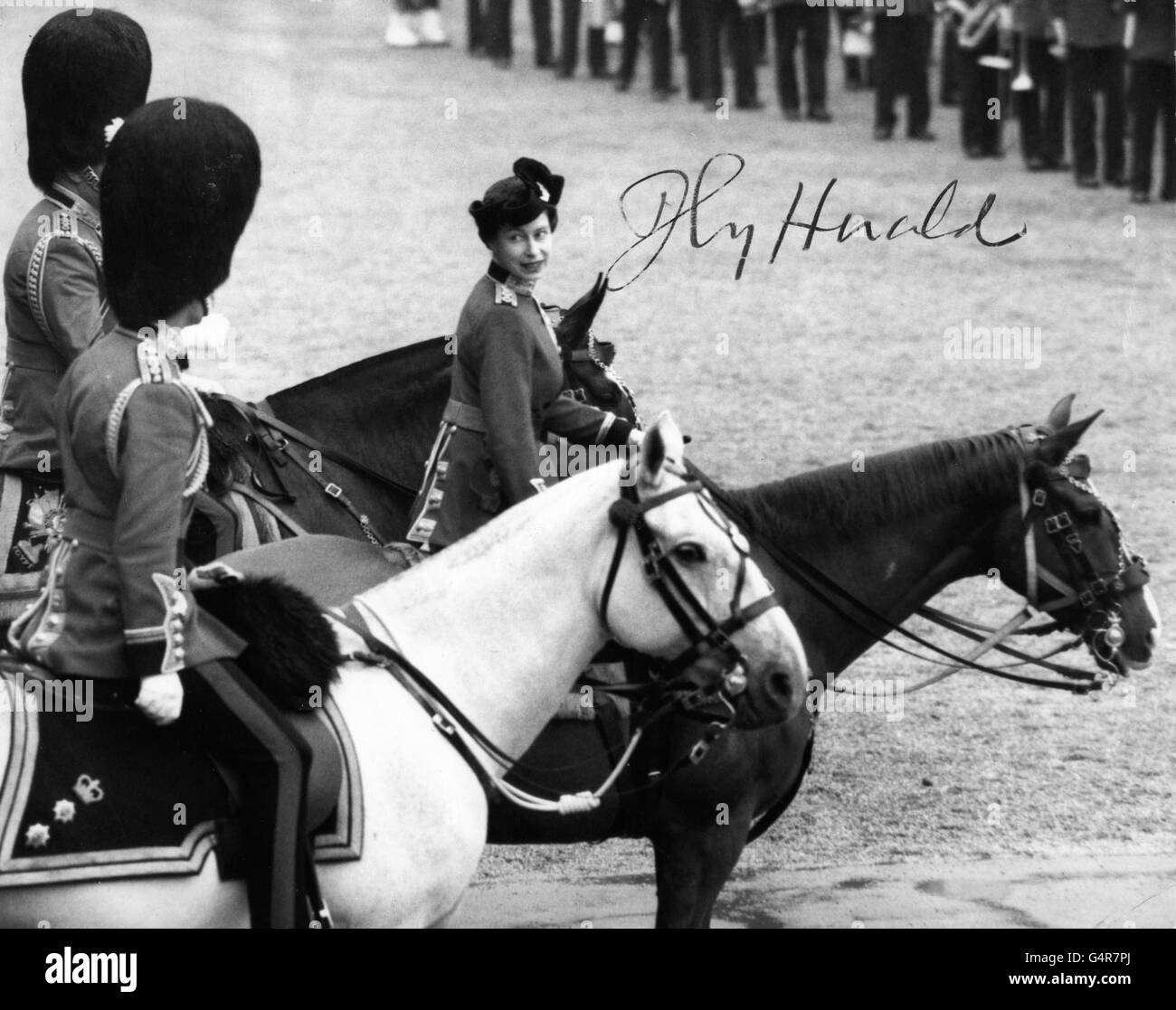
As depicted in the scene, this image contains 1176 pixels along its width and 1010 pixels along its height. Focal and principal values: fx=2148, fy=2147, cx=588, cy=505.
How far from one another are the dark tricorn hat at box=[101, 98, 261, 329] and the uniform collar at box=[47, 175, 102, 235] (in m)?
1.26

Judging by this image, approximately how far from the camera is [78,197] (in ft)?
16.9

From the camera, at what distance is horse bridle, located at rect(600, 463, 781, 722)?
4086 millimetres

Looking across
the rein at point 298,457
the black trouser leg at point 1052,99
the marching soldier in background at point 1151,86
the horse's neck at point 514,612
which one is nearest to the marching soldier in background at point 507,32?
the black trouser leg at point 1052,99

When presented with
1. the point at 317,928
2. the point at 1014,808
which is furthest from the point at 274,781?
the point at 1014,808

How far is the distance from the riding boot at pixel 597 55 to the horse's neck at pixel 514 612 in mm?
18887

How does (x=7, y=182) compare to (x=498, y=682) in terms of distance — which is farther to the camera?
(x=7, y=182)

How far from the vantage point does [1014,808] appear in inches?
272

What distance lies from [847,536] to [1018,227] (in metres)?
10.9

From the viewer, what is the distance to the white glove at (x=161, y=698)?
3.68 metres

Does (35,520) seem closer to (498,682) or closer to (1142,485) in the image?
(498,682)

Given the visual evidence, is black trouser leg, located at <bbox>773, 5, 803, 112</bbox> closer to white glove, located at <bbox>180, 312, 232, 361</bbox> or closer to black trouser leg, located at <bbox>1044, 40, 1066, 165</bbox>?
black trouser leg, located at <bbox>1044, 40, 1066, 165</bbox>

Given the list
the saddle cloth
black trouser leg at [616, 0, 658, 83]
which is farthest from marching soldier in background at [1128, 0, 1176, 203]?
the saddle cloth

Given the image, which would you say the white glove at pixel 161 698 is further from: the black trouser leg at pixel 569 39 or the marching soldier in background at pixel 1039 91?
the black trouser leg at pixel 569 39

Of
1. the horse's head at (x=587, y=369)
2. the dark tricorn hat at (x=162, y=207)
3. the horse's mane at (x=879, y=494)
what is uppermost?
the dark tricorn hat at (x=162, y=207)
